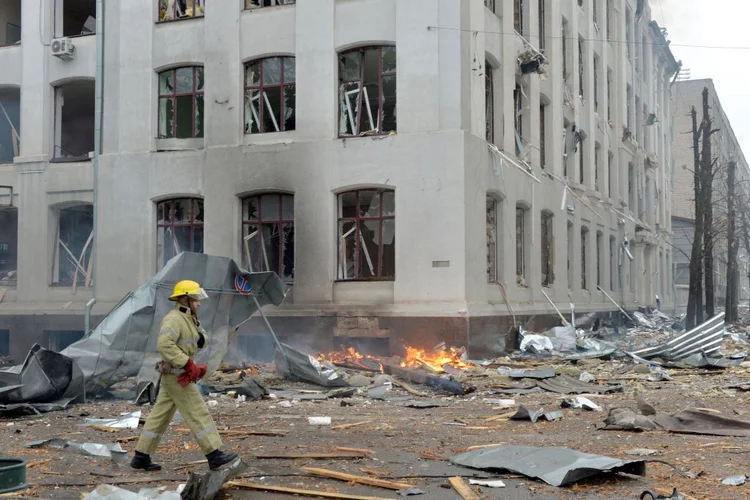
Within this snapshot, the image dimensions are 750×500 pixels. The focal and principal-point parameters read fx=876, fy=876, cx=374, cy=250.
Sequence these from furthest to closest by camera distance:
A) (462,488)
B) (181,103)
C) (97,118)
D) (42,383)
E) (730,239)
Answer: (730,239), (97,118), (181,103), (42,383), (462,488)

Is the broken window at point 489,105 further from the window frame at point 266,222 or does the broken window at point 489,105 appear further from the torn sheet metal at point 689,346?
the torn sheet metal at point 689,346

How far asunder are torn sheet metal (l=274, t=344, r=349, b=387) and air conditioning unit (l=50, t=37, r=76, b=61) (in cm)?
1209

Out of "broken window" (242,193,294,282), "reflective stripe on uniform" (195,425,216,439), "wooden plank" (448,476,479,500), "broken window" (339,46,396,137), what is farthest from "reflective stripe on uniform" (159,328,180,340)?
"broken window" (242,193,294,282)

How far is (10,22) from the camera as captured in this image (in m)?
25.3

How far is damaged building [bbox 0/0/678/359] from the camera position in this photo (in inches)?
753

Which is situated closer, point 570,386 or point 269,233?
point 570,386

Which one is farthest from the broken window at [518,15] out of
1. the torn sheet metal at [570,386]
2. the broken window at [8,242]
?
the broken window at [8,242]

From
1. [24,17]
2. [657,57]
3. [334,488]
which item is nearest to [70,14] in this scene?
[24,17]

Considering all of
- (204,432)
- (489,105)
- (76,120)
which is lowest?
(204,432)

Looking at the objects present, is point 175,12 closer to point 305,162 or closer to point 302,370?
point 305,162

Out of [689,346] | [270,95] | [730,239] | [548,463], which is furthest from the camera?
[730,239]

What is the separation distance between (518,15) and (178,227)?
1084 centimetres

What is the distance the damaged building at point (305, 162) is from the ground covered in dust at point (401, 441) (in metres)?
5.04

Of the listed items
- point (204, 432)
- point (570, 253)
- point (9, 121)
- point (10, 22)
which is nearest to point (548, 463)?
point (204, 432)
